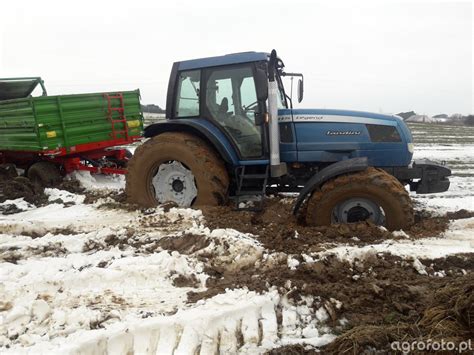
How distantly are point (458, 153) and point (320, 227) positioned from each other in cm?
1179

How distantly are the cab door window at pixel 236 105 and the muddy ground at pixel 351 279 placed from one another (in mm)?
960

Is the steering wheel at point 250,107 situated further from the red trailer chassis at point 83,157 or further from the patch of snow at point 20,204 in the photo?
the patch of snow at point 20,204

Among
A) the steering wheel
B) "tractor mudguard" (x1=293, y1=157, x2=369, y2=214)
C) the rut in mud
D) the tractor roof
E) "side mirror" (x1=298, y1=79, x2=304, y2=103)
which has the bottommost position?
the rut in mud

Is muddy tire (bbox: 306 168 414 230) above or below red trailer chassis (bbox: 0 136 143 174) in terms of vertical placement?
below

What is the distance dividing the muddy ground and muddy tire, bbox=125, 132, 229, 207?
30cm

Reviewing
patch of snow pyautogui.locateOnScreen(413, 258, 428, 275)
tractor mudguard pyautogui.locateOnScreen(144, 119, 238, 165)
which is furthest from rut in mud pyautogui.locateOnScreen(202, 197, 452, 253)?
tractor mudguard pyautogui.locateOnScreen(144, 119, 238, 165)

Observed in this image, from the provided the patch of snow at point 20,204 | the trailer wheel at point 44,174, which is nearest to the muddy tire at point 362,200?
the patch of snow at point 20,204

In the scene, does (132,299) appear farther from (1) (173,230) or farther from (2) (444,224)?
(2) (444,224)

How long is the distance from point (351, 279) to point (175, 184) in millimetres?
3099

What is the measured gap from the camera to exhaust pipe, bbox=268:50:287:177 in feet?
16.6

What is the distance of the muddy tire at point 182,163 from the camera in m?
5.42

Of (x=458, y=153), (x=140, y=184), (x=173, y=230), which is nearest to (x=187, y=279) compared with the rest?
(x=173, y=230)

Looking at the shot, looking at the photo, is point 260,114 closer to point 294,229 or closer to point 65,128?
point 294,229

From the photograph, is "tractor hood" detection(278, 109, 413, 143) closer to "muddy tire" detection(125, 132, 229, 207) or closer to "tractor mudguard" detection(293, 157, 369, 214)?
"tractor mudguard" detection(293, 157, 369, 214)
